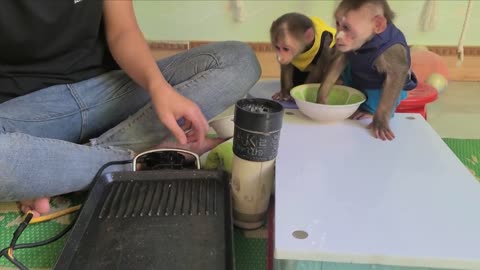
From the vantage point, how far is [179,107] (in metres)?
0.74

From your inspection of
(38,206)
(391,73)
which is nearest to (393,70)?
(391,73)

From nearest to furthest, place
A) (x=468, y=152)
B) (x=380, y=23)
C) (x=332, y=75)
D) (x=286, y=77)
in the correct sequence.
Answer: (x=380, y=23), (x=332, y=75), (x=468, y=152), (x=286, y=77)

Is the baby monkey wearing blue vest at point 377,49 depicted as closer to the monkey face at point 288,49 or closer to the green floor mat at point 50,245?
the monkey face at point 288,49

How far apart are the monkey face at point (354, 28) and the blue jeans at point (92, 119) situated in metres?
0.21

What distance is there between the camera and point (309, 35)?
3.53 feet

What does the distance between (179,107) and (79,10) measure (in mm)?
327

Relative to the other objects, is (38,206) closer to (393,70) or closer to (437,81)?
(393,70)

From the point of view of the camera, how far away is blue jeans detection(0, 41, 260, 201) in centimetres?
74

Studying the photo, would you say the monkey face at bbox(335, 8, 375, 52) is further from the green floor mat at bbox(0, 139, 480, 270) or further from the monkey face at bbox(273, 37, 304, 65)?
the green floor mat at bbox(0, 139, 480, 270)

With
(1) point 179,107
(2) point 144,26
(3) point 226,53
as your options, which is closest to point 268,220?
(1) point 179,107

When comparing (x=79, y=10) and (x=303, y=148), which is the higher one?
(x=79, y=10)

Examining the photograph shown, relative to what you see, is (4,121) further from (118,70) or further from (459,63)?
(459,63)

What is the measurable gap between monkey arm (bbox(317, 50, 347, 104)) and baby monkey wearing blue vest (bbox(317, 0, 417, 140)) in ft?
0.04

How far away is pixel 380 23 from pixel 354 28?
49mm
